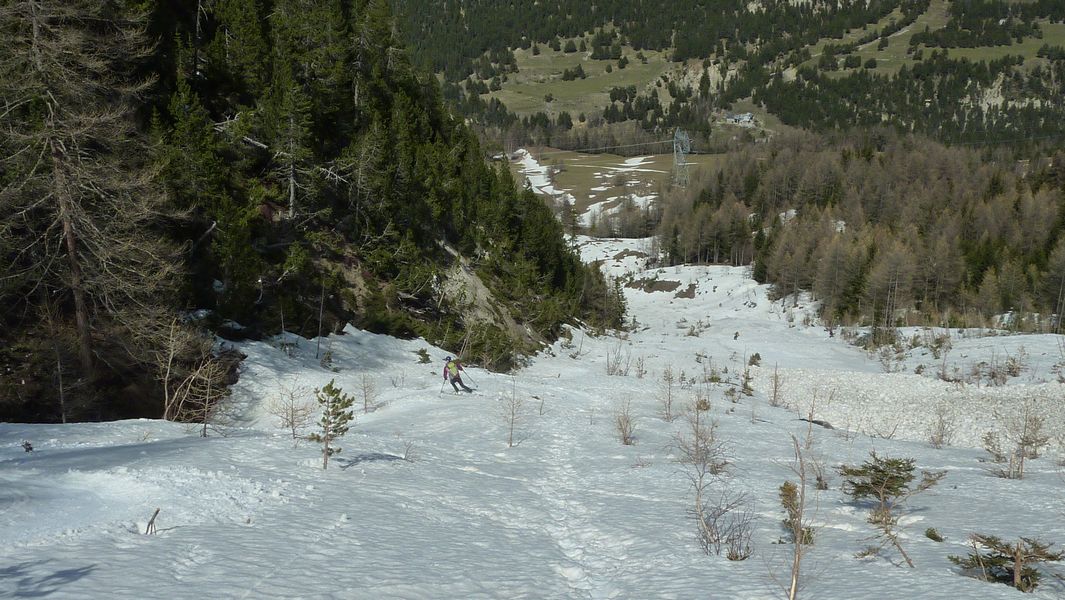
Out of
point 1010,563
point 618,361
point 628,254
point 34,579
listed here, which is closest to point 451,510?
point 34,579

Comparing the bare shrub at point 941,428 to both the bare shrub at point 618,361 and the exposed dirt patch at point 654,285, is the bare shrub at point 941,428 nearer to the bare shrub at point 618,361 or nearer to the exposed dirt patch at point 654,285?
the bare shrub at point 618,361

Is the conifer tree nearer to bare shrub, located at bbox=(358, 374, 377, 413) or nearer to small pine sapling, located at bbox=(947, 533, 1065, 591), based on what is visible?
bare shrub, located at bbox=(358, 374, 377, 413)

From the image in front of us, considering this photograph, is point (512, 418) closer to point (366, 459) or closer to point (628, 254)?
point (366, 459)

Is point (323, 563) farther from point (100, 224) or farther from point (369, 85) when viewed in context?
point (369, 85)

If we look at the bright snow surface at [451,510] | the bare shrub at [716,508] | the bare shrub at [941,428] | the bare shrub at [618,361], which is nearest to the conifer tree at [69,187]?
the bright snow surface at [451,510]

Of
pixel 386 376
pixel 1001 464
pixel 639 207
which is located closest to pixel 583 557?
pixel 1001 464
